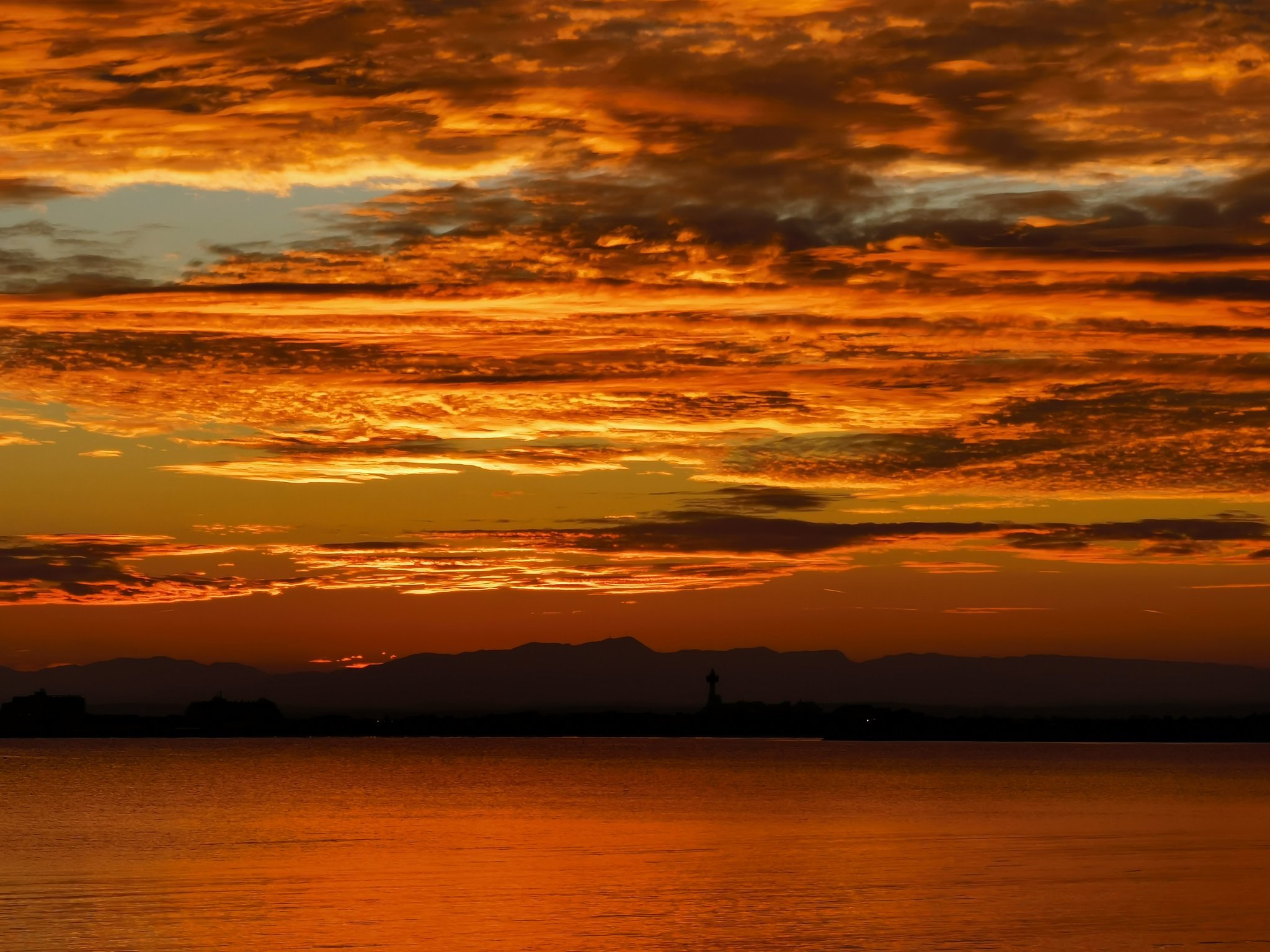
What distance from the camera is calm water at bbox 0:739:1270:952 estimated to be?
39688 mm

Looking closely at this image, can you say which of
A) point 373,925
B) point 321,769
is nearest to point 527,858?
point 373,925

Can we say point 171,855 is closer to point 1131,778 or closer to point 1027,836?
point 1027,836

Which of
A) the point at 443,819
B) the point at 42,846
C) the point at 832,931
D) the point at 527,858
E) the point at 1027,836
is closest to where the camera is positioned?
the point at 832,931

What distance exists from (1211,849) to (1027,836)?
9368mm

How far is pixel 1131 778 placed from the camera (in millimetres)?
139125

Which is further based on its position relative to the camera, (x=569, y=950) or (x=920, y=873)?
(x=920, y=873)

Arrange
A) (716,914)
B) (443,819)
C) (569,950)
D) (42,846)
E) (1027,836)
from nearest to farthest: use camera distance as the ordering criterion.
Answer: (569,950)
(716,914)
(42,846)
(1027,836)
(443,819)

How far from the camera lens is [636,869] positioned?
55.7 m

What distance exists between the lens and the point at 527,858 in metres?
59.6

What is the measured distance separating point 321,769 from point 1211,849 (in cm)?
11642

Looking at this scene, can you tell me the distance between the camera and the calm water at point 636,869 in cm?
3969

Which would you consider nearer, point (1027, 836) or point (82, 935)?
point (82, 935)

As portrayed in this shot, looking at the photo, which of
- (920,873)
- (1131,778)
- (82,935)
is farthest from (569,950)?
(1131,778)

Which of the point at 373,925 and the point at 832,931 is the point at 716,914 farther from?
the point at 373,925
